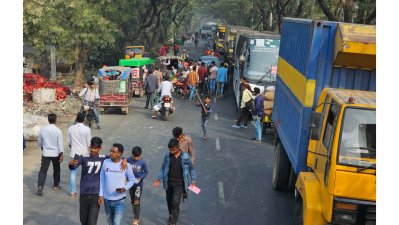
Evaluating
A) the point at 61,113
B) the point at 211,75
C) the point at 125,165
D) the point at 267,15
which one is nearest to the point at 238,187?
the point at 125,165

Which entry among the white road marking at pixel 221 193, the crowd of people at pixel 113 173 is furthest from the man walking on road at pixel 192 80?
the crowd of people at pixel 113 173

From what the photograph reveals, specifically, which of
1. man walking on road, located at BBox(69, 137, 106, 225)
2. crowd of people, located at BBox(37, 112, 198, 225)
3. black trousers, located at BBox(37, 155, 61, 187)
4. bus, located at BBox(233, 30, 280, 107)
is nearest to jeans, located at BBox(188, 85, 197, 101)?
bus, located at BBox(233, 30, 280, 107)

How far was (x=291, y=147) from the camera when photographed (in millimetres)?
9398

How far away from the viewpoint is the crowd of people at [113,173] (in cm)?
771

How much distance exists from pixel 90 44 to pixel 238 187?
655 inches

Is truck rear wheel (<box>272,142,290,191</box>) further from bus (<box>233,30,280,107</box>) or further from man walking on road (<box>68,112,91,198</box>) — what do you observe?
bus (<box>233,30,280,107</box>)

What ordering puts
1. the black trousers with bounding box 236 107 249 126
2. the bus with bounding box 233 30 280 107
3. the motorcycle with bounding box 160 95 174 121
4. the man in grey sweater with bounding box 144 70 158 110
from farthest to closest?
the bus with bounding box 233 30 280 107 → the man in grey sweater with bounding box 144 70 158 110 → the motorcycle with bounding box 160 95 174 121 → the black trousers with bounding box 236 107 249 126

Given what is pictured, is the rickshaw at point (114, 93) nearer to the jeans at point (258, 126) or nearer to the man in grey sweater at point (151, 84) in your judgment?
the man in grey sweater at point (151, 84)

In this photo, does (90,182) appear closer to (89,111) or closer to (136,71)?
(89,111)

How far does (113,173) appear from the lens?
25.2ft

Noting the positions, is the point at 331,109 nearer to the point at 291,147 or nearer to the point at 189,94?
the point at 291,147

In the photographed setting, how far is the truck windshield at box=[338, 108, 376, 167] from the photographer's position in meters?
6.56

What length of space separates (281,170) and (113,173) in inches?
181

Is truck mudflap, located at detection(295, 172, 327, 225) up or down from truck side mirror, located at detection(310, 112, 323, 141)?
down
